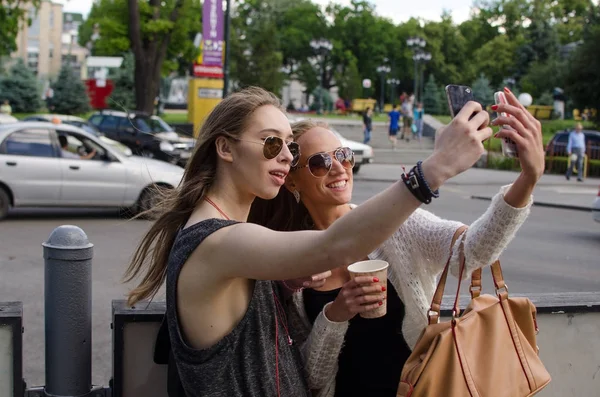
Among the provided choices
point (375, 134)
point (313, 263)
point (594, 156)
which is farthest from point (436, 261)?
point (375, 134)

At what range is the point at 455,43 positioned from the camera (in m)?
91.7

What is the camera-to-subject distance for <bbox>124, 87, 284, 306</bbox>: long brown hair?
231 cm

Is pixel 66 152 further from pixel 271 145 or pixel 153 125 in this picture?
pixel 271 145

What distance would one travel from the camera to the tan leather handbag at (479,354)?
233 centimetres

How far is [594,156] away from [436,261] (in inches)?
1072

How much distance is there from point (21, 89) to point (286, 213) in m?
54.1

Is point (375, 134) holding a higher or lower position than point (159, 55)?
lower

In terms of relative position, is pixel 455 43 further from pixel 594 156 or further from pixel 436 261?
pixel 436 261

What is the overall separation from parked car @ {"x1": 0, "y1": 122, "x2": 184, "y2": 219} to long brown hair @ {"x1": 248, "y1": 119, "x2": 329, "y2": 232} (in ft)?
32.6

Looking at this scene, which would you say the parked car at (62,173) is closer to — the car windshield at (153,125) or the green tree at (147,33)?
the car windshield at (153,125)

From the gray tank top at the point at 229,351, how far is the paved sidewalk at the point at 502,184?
56.0 feet

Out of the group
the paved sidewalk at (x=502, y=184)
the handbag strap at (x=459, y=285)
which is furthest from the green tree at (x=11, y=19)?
the handbag strap at (x=459, y=285)

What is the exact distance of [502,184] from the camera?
2300 centimetres

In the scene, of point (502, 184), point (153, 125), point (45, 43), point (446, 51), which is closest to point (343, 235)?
point (502, 184)
